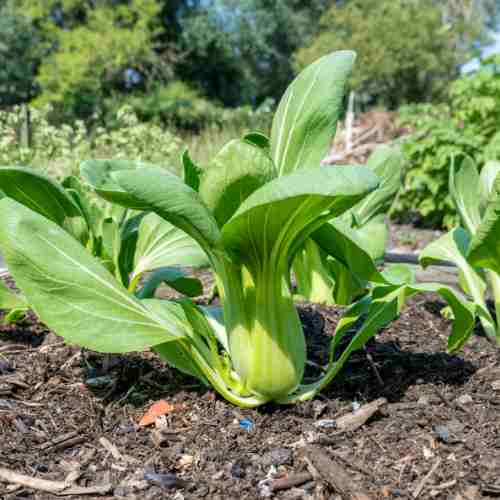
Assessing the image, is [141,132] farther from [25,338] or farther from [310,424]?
[310,424]

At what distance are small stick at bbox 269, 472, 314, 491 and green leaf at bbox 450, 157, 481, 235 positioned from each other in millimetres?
1463

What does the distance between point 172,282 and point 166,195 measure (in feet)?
3.60

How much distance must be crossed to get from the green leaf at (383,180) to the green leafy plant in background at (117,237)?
3.09 ft

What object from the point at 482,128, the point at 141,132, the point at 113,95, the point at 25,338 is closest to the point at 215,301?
the point at 25,338

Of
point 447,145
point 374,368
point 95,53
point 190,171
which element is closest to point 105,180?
point 190,171

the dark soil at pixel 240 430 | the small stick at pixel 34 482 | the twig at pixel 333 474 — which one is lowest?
the dark soil at pixel 240 430

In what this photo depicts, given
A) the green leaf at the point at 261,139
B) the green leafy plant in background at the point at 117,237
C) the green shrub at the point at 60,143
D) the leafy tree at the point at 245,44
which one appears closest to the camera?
the green leaf at the point at 261,139

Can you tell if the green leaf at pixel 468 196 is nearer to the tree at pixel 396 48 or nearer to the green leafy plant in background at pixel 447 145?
the green leafy plant in background at pixel 447 145

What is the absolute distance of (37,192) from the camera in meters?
1.88

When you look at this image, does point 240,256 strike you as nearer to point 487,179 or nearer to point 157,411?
point 157,411

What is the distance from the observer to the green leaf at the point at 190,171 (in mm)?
1574

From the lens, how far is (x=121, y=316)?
5.06ft

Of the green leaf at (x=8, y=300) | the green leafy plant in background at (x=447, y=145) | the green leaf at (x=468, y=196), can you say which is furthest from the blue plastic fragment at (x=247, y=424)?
the green leafy plant in background at (x=447, y=145)

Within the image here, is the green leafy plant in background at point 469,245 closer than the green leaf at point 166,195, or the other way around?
the green leaf at point 166,195
